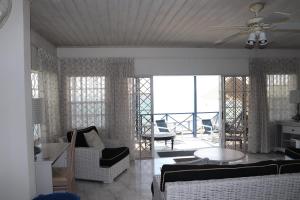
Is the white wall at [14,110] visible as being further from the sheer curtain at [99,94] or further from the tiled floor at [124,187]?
the sheer curtain at [99,94]

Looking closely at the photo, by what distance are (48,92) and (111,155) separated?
5.18ft

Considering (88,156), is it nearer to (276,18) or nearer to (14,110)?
(14,110)

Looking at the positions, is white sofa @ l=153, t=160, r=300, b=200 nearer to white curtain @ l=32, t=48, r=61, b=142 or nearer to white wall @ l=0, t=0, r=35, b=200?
white wall @ l=0, t=0, r=35, b=200

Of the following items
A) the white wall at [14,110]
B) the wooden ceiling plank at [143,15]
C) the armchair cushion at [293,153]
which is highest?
the wooden ceiling plank at [143,15]

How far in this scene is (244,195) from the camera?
217cm

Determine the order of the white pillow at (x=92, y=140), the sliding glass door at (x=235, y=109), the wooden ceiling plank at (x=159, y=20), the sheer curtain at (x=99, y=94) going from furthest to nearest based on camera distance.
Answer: the sliding glass door at (x=235, y=109), the sheer curtain at (x=99, y=94), the white pillow at (x=92, y=140), the wooden ceiling plank at (x=159, y=20)

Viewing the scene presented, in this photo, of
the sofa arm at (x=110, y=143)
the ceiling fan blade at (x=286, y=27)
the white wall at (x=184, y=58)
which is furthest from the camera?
the white wall at (x=184, y=58)

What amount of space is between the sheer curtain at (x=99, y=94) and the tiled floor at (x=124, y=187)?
3.16ft

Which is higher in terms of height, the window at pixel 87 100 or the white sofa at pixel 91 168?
the window at pixel 87 100

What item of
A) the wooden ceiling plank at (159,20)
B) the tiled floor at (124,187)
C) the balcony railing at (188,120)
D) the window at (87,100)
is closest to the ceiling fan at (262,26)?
the wooden ceiling plank at (159,20)

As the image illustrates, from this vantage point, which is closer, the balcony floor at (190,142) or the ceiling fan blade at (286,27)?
the ceiling fan blade at (286,27)

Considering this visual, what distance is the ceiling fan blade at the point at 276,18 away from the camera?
8.00 feet

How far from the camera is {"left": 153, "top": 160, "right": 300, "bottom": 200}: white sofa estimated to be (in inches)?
81.7

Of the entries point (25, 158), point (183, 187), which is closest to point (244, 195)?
point (183, 187)
